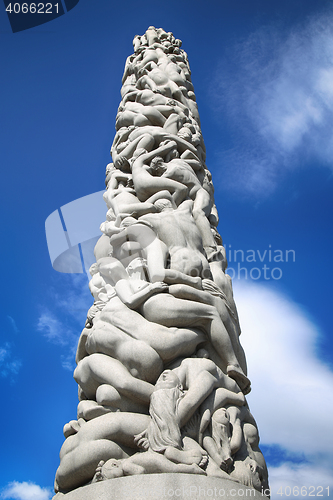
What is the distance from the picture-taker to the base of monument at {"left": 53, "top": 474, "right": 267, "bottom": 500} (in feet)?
10.4

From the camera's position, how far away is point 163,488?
3195 millimetres

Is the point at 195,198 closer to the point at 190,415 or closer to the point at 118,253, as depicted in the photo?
the point at 118,253

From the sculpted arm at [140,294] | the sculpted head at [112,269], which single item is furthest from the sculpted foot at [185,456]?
the sculpted head at [112,269]

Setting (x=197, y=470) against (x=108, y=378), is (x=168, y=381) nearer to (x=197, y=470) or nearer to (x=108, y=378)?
(x=108, y=378)

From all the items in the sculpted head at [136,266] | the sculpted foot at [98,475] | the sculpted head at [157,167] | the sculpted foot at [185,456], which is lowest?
the sculpted foot at [98,475]

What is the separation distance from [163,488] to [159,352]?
4.43 feet

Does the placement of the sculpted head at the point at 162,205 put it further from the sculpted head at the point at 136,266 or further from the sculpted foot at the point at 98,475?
the sculpted foot at the point at 98,475

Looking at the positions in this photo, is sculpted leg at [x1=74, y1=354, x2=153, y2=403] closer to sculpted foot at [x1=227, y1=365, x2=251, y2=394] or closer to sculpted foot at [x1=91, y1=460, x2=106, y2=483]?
sculpted foot at [x1=91, y1=460, x2=106, y2=483]

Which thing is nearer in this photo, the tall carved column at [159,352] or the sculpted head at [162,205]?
the tall carved column at [159,352]

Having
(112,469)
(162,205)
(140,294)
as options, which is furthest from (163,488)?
(162,205)

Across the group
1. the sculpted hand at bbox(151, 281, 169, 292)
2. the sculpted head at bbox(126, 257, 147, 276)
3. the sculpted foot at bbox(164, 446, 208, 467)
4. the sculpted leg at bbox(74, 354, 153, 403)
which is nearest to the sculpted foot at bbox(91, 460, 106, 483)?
the sculpted foot at bbox(164, 446, 208, 467)

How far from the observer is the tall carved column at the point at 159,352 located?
3.61 meters

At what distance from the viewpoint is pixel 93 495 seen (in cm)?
333

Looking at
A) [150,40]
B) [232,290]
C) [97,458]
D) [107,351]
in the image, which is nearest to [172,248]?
[232,290]
